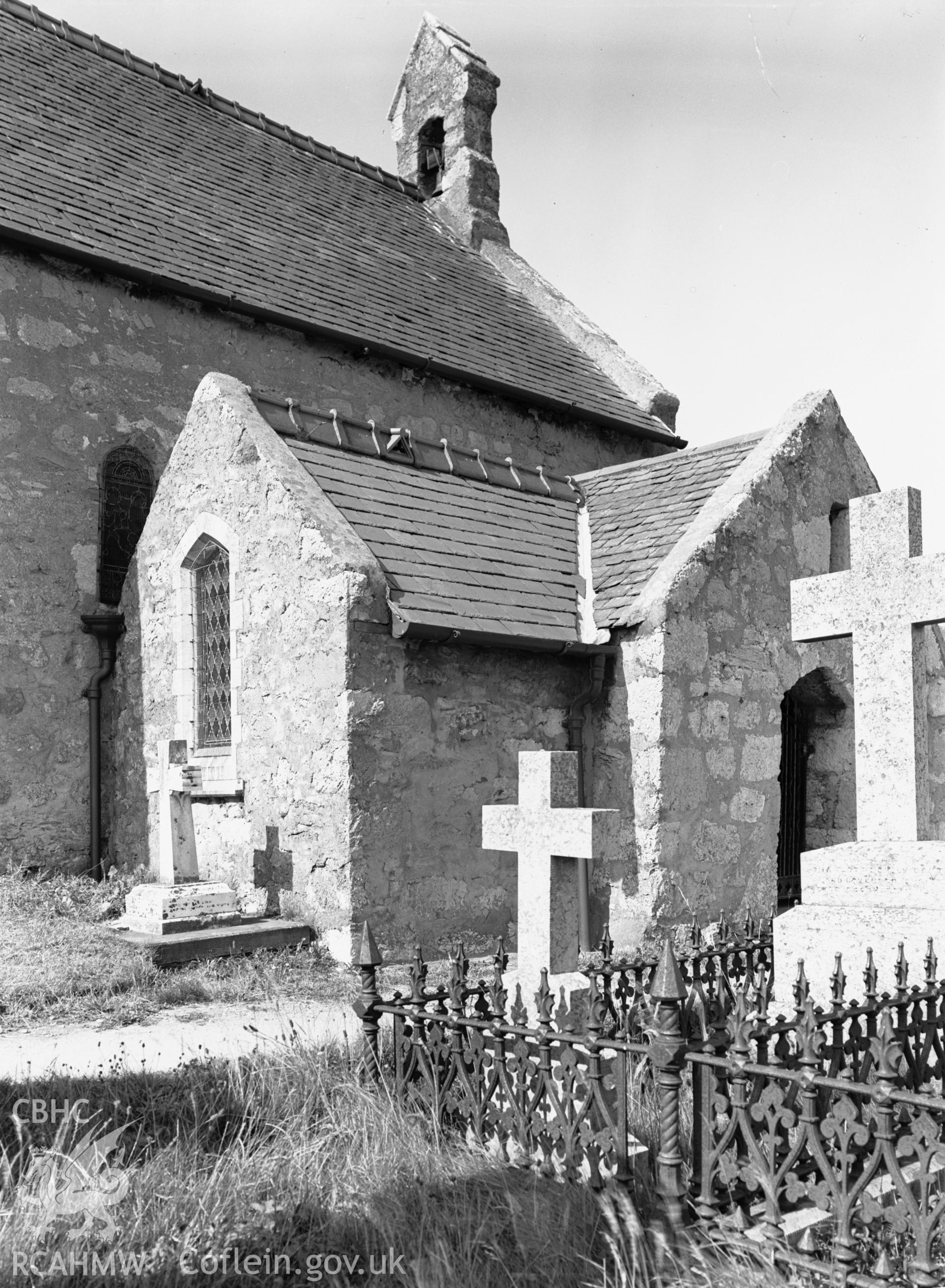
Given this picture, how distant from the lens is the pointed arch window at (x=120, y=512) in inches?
434

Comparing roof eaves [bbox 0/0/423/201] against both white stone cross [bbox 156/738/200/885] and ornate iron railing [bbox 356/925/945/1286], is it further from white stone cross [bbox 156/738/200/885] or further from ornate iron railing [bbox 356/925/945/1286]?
ornate iron railing [bbox 356/925/945/1286]

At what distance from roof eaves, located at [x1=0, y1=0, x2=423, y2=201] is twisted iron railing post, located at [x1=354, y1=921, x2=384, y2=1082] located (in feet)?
47.3

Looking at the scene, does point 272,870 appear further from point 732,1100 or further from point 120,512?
point 732,1100

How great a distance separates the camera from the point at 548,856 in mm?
5059

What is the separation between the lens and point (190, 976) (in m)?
7.26

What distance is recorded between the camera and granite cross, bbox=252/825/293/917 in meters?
8.52

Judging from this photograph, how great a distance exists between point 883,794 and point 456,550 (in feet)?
17.6

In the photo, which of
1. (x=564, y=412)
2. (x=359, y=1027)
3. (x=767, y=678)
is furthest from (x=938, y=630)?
(x=359, y=1027)

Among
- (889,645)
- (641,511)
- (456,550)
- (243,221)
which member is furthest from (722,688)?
(243,221)

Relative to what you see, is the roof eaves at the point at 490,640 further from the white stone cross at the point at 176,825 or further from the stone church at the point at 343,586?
the white stone cross at the point at 176,825

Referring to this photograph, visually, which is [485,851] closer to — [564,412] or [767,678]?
[767,678]

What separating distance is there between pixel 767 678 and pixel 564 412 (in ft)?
19.5

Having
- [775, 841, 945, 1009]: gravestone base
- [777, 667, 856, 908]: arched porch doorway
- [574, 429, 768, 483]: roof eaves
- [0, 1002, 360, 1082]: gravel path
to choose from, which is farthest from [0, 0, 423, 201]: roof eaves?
[775, 841, 945, 1009]: gravestone base

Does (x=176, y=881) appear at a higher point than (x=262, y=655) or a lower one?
lower
